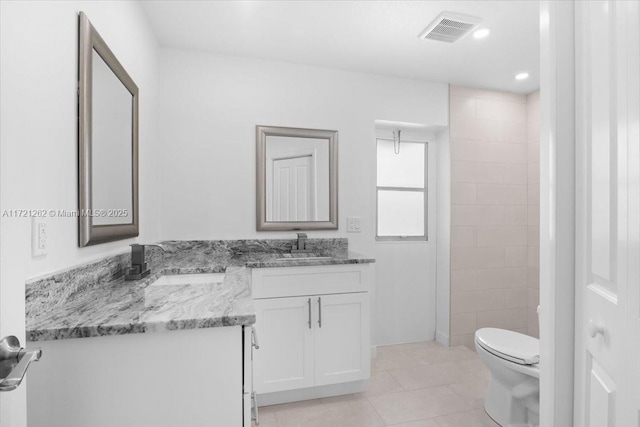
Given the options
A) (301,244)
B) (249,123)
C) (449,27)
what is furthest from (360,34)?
(301,244)

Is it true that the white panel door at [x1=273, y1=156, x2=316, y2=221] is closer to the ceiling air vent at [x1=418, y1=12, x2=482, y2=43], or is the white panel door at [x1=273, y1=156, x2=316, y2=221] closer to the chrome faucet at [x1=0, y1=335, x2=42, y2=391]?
the ceiling air vent at [x1=418, y1=12, x2=482, y2=43]

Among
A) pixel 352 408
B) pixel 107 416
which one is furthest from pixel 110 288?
pixel 352 408

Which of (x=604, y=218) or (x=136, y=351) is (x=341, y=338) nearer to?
(x=136, y=351)

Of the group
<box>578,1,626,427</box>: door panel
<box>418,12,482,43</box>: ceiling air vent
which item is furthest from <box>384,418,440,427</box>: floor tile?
<box>418,12,482,43</box>: ceiling air vent

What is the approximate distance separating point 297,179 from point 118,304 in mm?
1723

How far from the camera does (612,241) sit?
82cm

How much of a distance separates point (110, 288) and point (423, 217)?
267 cm

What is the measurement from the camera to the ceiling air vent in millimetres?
2021

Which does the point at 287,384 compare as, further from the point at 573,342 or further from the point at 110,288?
the point at 573,342

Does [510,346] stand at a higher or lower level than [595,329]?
lower

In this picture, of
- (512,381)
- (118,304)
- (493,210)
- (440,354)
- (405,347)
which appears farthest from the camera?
(493,210)

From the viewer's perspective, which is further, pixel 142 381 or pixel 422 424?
pixel 422 424

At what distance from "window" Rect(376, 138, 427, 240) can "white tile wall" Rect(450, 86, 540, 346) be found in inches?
11.9

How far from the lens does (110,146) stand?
4.91 feet
